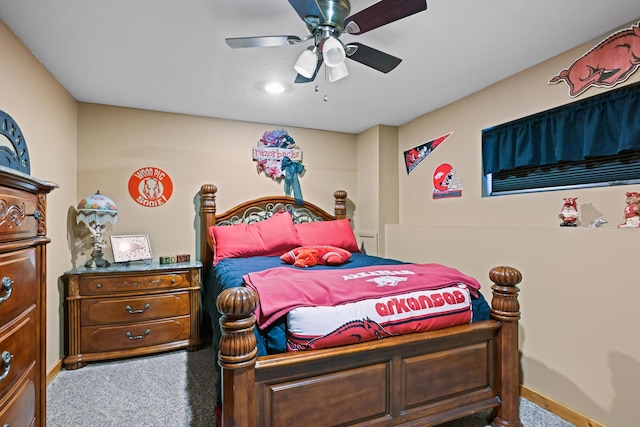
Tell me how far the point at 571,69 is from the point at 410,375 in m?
2.18

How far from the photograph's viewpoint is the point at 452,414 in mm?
1631

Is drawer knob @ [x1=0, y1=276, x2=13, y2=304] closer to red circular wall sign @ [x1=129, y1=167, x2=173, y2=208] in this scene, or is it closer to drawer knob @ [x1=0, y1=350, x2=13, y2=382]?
drawer knob @ [x1=0, y1=350, x2=13, y2=382]

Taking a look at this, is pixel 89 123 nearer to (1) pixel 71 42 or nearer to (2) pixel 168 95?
(2) pixel 168 95

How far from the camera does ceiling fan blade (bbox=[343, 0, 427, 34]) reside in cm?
138

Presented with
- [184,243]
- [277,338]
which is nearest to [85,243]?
[184,243]

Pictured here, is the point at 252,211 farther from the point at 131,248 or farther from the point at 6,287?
the point at 6,287

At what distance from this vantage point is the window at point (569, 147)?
1854 millimetres

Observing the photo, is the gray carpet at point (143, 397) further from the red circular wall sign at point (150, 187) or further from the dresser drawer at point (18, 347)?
the red circular wall sign at point (150, 187)

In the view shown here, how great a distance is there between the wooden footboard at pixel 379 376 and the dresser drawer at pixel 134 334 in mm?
1794

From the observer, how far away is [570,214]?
2012 millimetres

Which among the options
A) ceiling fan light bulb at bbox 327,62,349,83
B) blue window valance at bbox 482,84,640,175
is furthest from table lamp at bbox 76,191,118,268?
blue window valance at bbox 482,84,640,175

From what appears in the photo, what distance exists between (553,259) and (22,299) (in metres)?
2.65

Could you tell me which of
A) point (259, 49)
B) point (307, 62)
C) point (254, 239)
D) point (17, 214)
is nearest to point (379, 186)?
point (254, 239)

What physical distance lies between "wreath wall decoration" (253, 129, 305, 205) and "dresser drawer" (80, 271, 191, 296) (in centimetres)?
144
